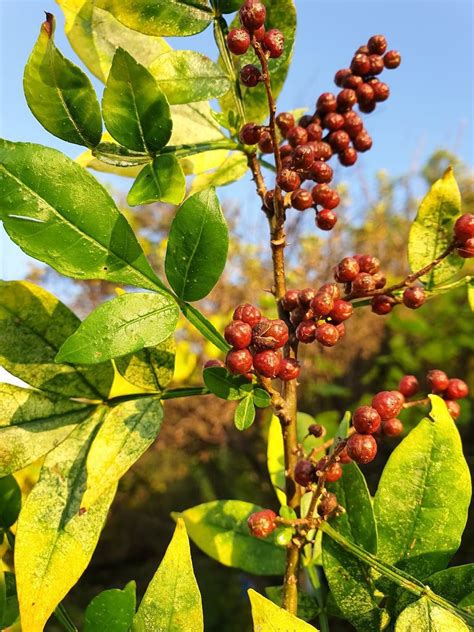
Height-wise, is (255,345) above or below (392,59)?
below

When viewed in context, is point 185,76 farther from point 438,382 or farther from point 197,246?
point 438,382

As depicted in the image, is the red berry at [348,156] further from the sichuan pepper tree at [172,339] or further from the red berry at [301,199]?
the red berry at [301,199]

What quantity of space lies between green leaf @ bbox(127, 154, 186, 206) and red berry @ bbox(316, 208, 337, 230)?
189 millimetres

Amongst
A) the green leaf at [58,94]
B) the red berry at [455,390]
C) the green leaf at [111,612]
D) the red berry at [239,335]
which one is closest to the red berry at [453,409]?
the red berry at [455,390]

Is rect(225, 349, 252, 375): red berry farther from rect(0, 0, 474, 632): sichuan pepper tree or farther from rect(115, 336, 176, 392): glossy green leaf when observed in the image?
rect(115, 336, 176, 392): glossy green leaf

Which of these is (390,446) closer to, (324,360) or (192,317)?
(324,360)

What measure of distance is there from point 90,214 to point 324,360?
148 inches

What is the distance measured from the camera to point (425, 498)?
594 mm

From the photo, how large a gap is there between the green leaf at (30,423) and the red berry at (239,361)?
0.22 m

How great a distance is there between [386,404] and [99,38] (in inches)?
22.6

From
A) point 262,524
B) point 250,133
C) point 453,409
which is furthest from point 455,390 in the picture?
point 250,133

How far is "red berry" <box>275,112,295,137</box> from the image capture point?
2.37 ft

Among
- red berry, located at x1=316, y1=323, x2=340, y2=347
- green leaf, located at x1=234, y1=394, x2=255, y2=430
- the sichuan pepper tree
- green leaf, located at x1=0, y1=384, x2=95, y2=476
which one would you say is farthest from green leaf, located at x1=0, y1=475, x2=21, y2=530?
red berry, located at x1=316, y1=323, x2=340, y2=347

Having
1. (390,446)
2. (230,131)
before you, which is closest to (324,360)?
(390,446)
